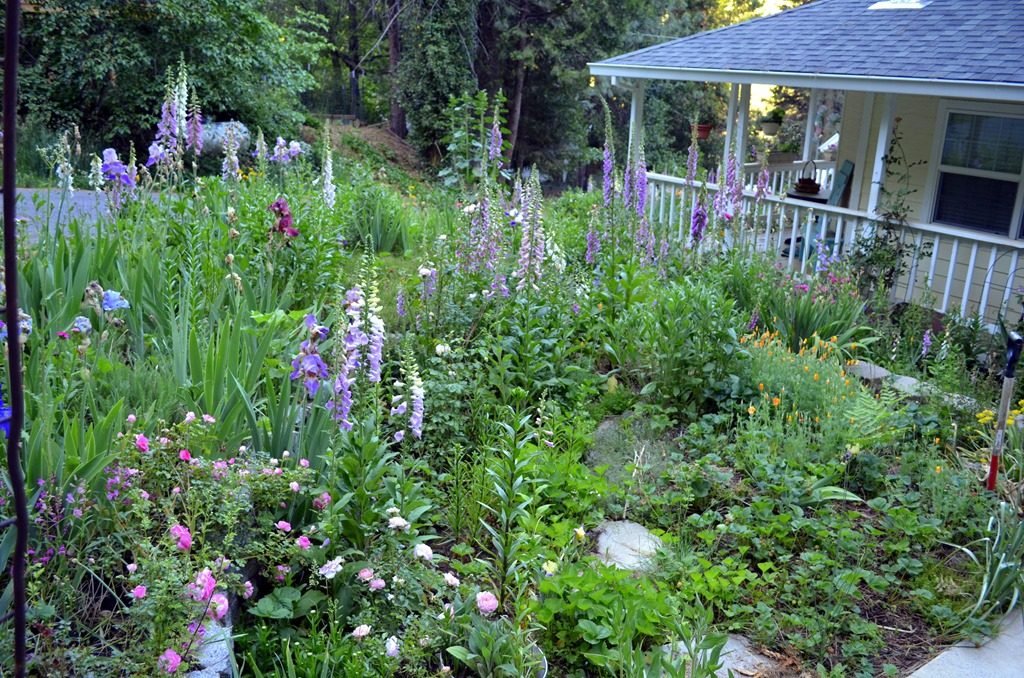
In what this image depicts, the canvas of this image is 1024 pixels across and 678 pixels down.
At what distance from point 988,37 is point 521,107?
13.1 m

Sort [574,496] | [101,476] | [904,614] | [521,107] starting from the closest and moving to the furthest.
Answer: [101,476]
[904,614]
[574,496]
[521,107]

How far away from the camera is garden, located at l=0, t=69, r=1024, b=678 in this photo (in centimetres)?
243

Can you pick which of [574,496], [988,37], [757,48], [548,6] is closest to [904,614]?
[574,496]

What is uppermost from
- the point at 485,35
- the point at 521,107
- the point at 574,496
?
the point at 485,35

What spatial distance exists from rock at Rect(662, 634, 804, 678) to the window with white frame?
6757mm

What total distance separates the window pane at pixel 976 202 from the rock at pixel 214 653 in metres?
8.48

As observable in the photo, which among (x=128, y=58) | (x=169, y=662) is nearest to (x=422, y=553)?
(x=169, y=662)

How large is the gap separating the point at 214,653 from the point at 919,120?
30.5ft

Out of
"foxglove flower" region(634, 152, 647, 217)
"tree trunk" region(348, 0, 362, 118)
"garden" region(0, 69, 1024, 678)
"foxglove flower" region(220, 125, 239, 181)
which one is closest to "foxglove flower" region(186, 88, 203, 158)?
"garden" region(0, 69, 1024, 678)

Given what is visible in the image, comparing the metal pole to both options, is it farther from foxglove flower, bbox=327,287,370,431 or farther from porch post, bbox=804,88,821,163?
porch post, bbox=804,88,821,163

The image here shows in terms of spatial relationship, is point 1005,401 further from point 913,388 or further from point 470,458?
point 470,458

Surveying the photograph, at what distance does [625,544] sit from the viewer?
11.8ft

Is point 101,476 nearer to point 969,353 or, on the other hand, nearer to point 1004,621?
point 1004,621

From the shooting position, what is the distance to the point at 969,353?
650cm
